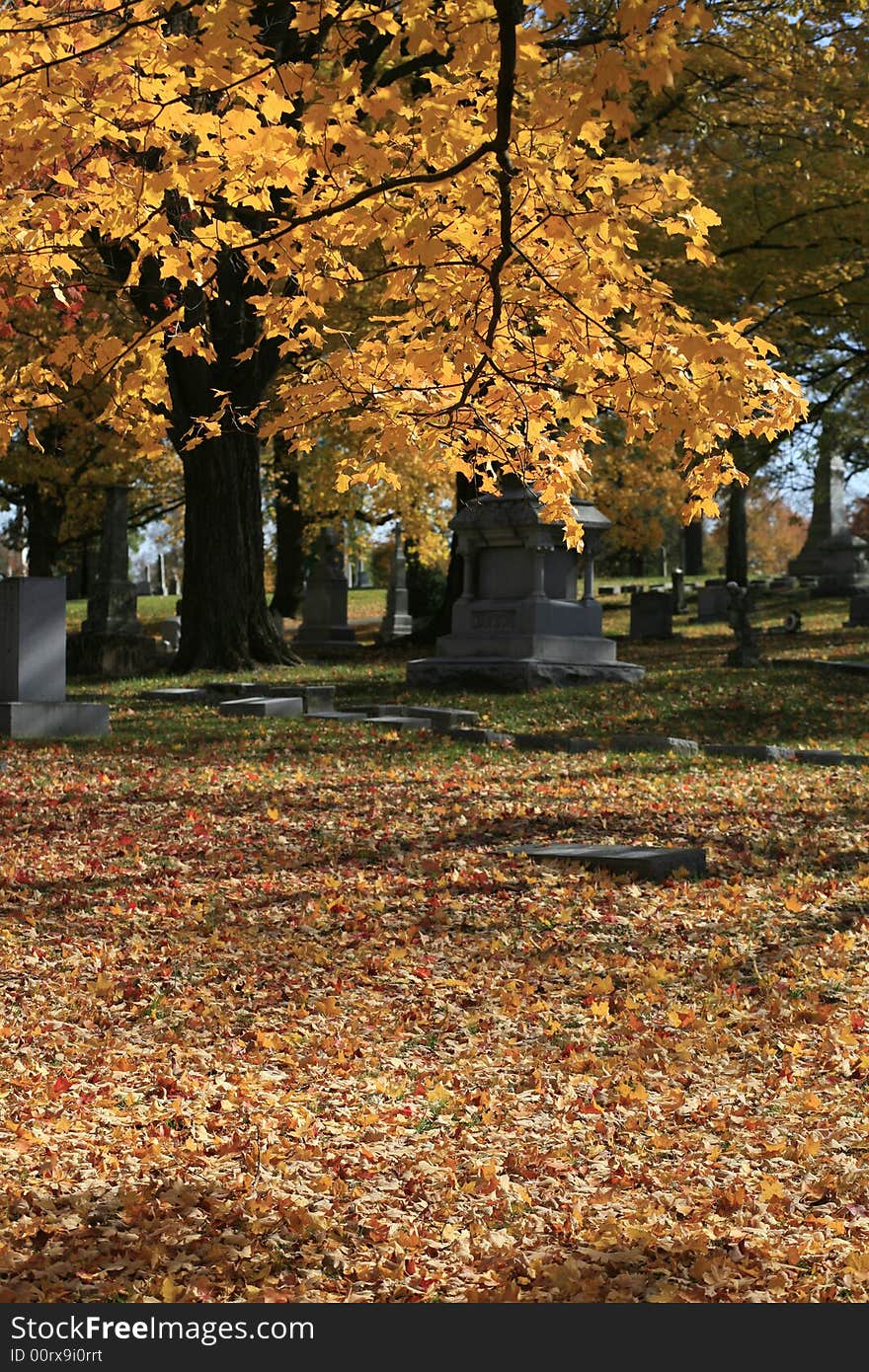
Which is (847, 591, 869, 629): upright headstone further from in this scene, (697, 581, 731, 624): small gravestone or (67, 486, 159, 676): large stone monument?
(67, 486, 159, 676): large stone monument

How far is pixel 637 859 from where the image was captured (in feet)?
24.3

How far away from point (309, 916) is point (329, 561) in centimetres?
2544

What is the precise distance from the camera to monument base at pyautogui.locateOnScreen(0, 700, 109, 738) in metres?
12.8

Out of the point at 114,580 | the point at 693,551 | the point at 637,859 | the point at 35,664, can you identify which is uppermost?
the point at 693,551

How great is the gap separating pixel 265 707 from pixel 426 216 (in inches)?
374

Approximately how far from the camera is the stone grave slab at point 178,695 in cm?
1631

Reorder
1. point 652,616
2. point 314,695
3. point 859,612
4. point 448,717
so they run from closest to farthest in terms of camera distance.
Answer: point 448,717 < point 314,695 < point 859,612 < point 652,616

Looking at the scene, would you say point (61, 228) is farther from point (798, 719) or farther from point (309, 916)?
point (798, 719)

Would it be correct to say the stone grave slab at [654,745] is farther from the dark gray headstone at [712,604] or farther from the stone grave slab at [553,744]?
the dark gray headstone at [712,604]

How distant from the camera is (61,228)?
6492 mm

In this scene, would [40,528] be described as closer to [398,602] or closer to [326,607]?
[326,607]

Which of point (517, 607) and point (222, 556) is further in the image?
point (222, 556)

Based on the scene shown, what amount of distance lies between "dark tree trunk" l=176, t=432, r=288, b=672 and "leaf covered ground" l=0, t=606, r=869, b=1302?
9.44m

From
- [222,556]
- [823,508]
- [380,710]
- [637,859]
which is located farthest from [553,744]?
[823,508]
